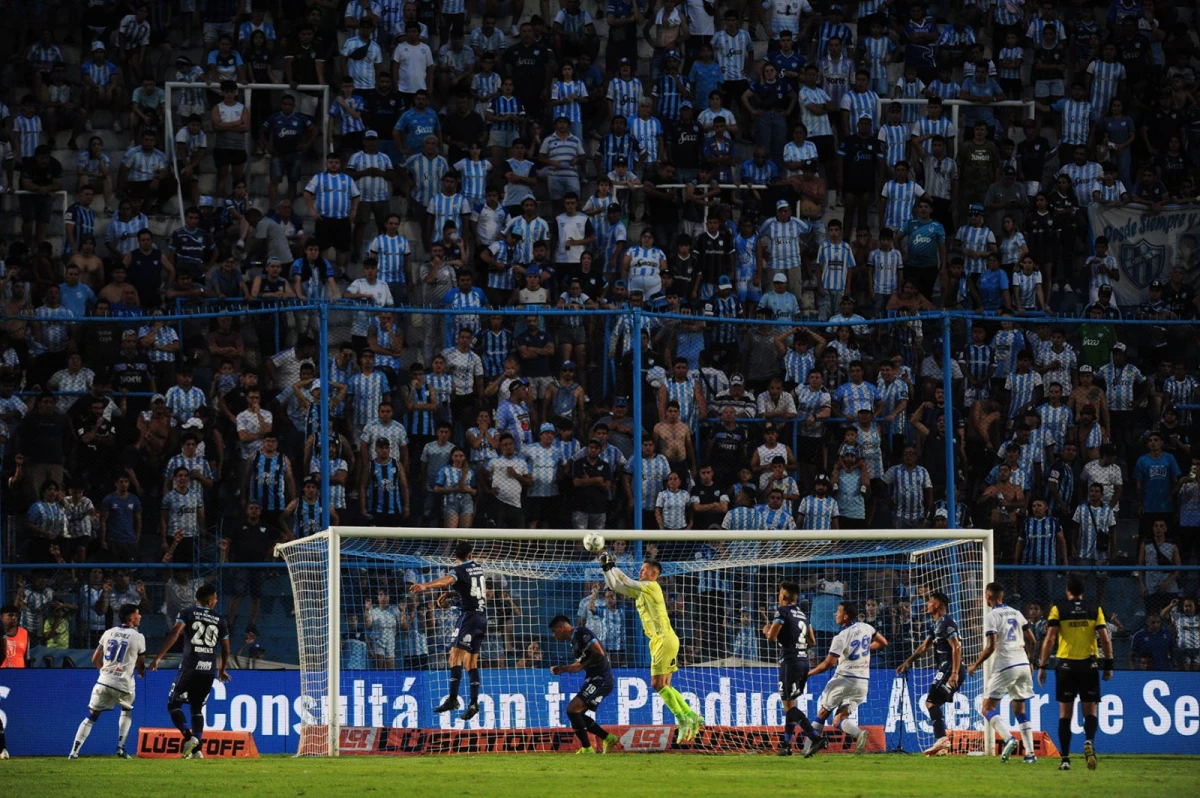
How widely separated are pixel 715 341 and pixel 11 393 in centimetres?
840

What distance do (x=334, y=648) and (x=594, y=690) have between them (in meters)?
2.74

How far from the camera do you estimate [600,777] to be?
15.5 m

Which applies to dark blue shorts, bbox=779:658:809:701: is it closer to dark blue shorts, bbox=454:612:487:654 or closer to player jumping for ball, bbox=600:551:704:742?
player jumping for ball, bbox=600:551:704:742

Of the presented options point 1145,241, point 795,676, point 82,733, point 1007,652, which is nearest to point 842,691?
point 795,676

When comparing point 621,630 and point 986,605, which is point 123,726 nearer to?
point 621,630

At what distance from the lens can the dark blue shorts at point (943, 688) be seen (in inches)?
781

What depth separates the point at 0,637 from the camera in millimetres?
19547

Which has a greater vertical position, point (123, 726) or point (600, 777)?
point (123, 726)

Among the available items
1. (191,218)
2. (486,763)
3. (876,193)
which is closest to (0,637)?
(486,763)

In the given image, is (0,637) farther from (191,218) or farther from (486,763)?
(191,218)

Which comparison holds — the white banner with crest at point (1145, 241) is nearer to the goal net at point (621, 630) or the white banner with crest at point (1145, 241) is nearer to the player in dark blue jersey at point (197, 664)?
the goal net at point (621, 630)

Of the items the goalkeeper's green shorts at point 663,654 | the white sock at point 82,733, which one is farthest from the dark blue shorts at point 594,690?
the white sock at point 82,733

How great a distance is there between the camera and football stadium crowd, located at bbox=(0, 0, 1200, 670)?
830 inches

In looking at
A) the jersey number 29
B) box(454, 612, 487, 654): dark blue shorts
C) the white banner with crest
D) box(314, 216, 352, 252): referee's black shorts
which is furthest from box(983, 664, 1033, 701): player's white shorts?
box(314, 216, 352, 252): referee's black shorts
